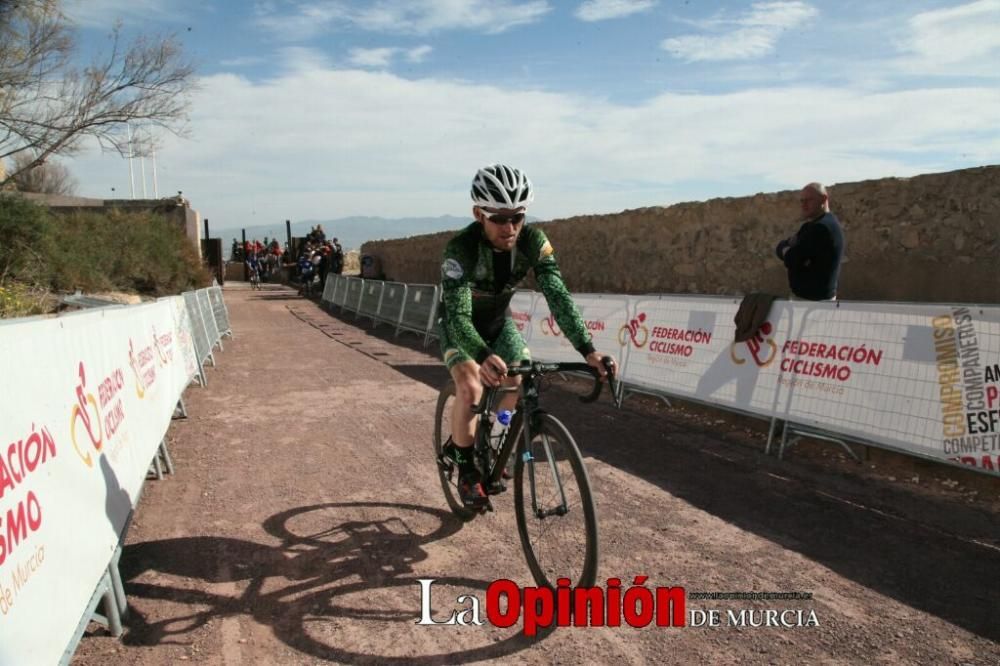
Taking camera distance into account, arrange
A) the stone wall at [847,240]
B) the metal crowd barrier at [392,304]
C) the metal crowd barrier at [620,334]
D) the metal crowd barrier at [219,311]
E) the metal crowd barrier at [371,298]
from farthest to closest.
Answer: the metal crowd barrier at [371,298]
the metal crowd barrier at [392,304]
the metal crowd barrier at [219,311]
the stone wall at [847,240]
the metal crowd barrier at [620,334]

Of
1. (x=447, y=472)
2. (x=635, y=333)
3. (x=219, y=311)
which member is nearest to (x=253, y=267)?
(x=219, y=311)

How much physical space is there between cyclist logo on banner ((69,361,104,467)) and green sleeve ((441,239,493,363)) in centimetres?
187

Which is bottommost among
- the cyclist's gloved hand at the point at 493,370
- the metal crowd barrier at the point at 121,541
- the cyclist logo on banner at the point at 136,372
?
the metal crowd barrier at the point at 121,541

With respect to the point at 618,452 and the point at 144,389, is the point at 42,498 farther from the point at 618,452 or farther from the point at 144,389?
the point at 618,452

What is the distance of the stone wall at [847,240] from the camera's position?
6.20 m

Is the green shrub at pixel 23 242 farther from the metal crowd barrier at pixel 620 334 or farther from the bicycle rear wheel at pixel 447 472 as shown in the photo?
the bicycle rear wheel at pixel 447 472

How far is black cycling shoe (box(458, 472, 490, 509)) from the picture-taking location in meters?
4.02

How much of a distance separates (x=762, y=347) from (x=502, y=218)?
3.91 metres

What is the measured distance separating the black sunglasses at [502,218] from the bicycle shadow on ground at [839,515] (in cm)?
251

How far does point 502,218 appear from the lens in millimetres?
3686

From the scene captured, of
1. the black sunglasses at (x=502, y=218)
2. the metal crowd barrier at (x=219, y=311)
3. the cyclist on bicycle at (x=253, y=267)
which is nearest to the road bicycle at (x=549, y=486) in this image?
the black sunglasses at (x=502, y=218)

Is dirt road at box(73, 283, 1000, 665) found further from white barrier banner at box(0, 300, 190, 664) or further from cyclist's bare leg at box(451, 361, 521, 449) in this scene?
cyclist's bare leg at box(451, 361, 521, 449)

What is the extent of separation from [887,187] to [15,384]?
7702mm

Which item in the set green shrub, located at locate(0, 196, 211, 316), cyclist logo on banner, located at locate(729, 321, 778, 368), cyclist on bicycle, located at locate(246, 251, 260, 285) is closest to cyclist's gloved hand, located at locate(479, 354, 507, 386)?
cyclist logo on banner, located at locate(729, 321, 778, 368)
